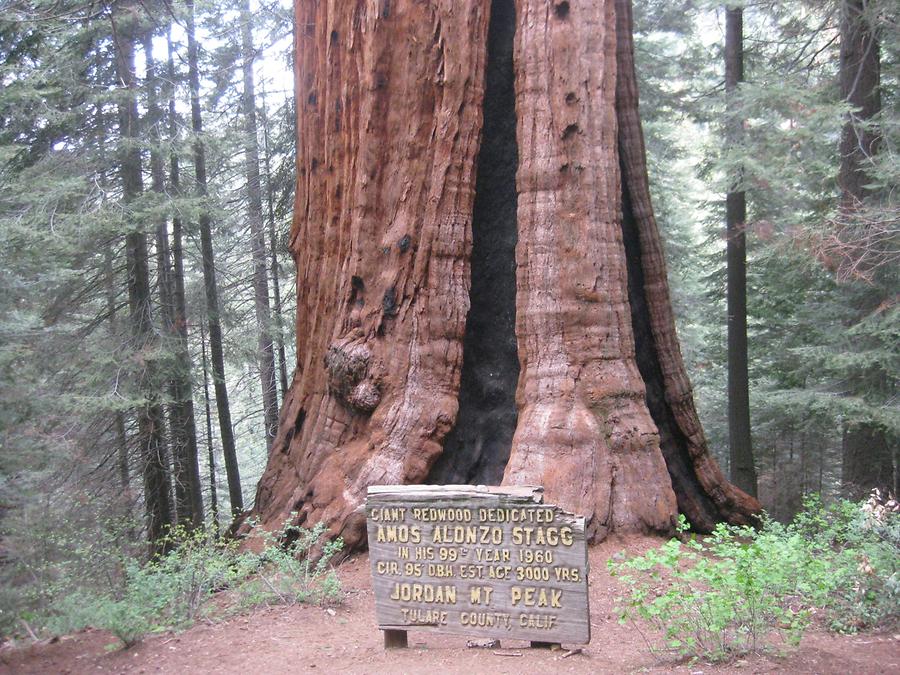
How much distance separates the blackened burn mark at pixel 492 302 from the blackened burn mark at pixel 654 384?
4.06 ft

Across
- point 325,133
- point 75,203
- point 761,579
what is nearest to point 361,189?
point 325,133

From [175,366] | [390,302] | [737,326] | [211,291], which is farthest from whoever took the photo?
[211,291]

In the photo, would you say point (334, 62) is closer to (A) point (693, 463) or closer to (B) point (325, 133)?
(B) point (325, 133)

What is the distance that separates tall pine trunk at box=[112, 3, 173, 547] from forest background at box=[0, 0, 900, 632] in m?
0.04

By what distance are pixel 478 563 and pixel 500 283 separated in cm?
373

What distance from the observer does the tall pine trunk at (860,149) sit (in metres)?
11.8

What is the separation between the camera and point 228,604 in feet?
21.4

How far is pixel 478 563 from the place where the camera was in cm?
474

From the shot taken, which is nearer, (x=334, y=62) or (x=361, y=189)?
(x=361, y=189)

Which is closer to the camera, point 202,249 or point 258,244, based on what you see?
point 202,249

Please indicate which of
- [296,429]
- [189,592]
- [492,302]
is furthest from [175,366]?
[189,592]

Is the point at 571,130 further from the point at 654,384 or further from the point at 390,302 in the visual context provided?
the point at 654,384

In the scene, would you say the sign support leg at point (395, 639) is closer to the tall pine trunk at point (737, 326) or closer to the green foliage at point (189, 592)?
the green foliage at point (189, 592)

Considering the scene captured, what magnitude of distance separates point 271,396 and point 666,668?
14.9 meters
